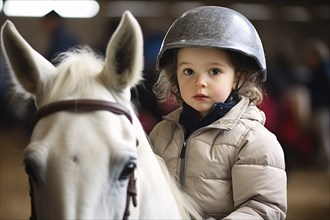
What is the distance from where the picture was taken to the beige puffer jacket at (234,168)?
163 cm

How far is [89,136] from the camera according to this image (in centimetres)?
127

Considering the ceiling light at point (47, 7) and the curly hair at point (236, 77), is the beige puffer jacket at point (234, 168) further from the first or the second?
the ceiling light at point (47, 7)

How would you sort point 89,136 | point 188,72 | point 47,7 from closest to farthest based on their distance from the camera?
1. point 89,136
2. point 188,72
3. point 47,7

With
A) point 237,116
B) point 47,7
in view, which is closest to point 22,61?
point 237,116

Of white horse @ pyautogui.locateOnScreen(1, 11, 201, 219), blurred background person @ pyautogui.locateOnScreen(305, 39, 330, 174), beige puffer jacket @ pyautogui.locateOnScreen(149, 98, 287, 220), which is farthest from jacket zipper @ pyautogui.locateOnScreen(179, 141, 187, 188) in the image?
blurred background person @ pyautogui.locateOnScreen(305, 39, 330, 174)

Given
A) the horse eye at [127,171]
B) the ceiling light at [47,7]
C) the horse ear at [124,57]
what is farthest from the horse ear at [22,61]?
the ceiling light at [47,7]

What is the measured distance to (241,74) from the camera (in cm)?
184

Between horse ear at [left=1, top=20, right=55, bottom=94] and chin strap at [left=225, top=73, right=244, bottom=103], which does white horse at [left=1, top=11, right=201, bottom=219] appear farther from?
chin strap at [left=225, top=73, right=244, bottom=103]

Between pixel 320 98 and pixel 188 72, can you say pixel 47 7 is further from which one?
pixel 188 72

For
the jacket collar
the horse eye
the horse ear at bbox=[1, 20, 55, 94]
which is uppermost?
the horse ear at bbox=[1, 20, 55, 94]

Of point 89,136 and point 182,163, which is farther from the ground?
point 89,136

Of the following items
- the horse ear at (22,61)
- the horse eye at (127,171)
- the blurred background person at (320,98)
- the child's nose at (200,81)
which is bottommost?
the blurred background person at (320,98)

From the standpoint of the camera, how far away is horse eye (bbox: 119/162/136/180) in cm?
129

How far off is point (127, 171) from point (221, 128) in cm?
46
